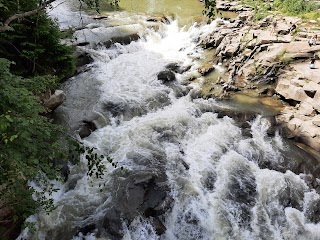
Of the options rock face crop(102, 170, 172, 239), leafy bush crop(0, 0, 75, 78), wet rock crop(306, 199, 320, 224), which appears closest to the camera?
rock face crop(102, 170, 172, 239)

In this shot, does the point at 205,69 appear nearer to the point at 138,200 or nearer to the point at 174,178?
the point at 174,178

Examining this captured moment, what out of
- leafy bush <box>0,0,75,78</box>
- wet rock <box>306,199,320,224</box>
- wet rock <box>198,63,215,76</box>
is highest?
leafy bush <box>0,0,75,78</box>

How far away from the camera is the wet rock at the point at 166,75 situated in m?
14.1

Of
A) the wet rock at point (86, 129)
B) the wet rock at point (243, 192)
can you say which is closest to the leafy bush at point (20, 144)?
the wet rock at point (86, 129)

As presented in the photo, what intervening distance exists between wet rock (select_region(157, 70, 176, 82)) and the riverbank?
166 cm

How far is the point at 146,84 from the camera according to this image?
543 inches

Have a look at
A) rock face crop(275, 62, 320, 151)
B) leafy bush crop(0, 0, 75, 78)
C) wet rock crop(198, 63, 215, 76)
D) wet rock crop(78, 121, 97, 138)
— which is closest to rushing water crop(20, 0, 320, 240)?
wet rock crop(78, 121, 97, 138)

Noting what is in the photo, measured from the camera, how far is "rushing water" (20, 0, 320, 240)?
7.61m

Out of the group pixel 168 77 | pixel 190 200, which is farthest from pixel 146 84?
pixel 190 200

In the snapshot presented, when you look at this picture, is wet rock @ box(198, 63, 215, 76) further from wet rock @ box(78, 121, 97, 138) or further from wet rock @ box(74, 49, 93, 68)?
wet rock @ box(78, 121, 97, 138)

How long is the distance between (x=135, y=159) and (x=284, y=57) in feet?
31.4

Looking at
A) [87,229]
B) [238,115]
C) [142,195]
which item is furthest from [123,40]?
[87,229]

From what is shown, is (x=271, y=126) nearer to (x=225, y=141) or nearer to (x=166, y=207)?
(x=225, y=141)

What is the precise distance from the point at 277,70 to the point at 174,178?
8401 mm
